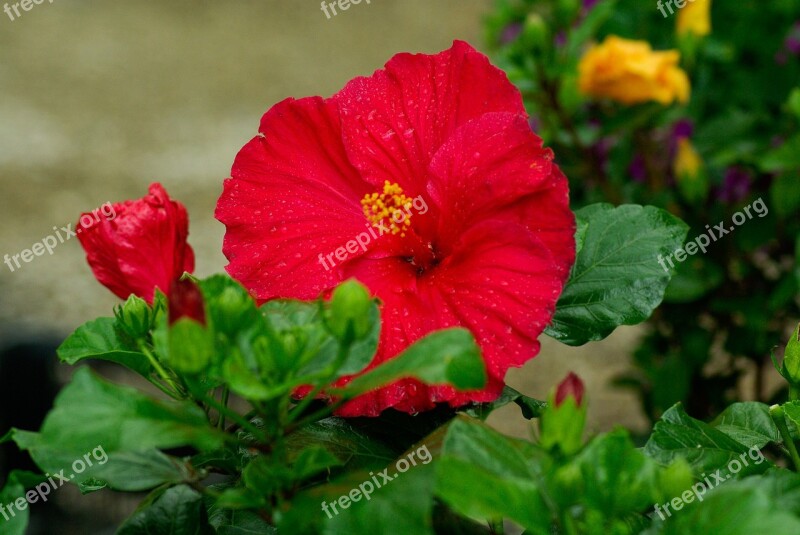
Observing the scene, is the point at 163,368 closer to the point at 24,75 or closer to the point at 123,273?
the point at 123,273

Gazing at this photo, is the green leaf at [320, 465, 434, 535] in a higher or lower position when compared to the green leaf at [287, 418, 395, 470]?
lower

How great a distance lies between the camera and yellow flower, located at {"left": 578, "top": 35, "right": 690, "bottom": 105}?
1.43 meters

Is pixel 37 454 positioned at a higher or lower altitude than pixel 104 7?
lower

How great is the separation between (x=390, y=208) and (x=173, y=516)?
235 millimetres

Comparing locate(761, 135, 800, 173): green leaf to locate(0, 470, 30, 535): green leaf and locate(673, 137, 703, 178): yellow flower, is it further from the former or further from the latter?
locate(0, 470, 30, 535): green leaf

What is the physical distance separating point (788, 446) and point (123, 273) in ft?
1.45

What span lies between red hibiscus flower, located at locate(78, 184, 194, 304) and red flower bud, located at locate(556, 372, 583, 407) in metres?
0.30

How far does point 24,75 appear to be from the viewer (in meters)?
4.45

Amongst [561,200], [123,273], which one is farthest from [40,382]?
[561,200]
